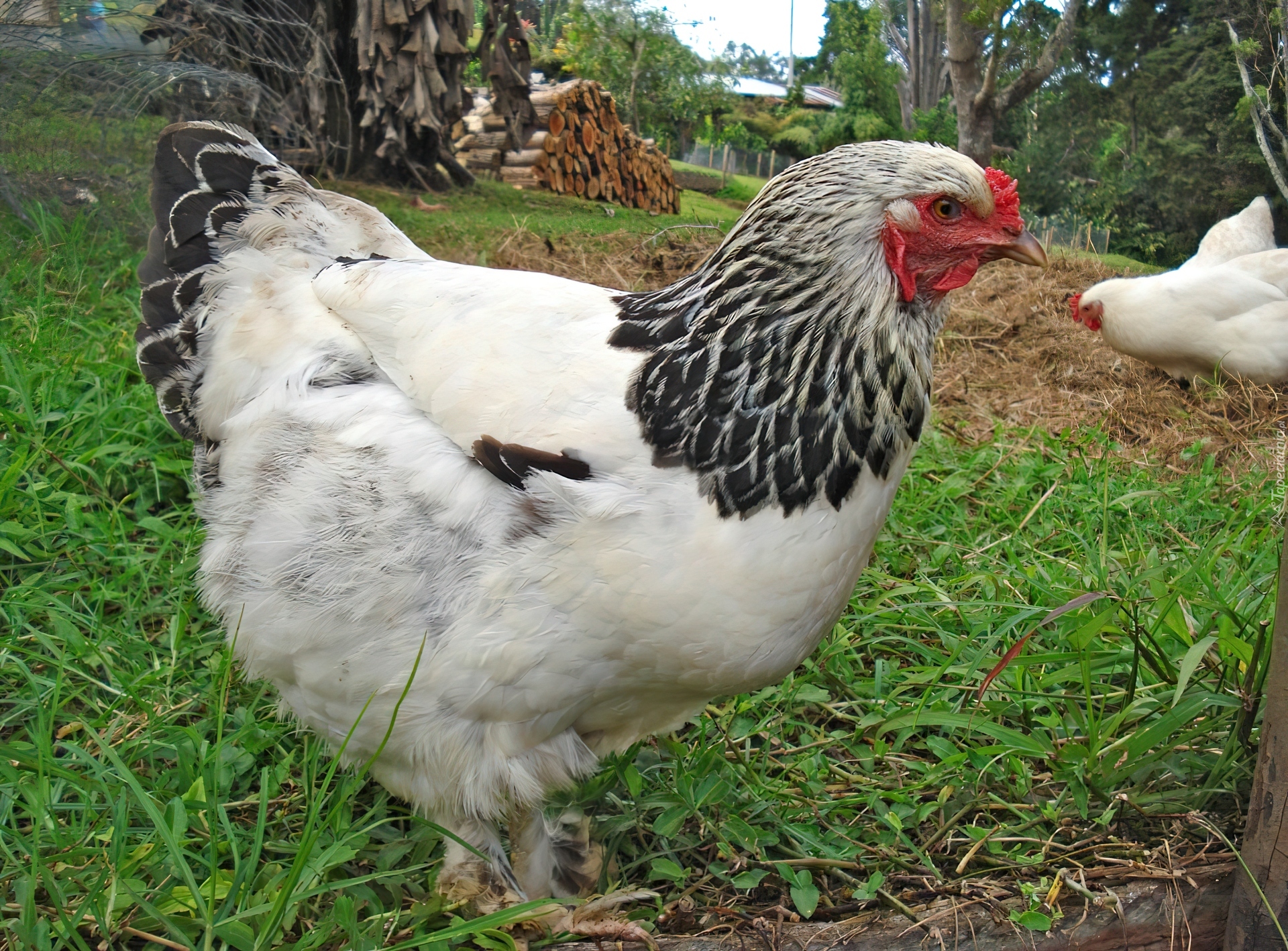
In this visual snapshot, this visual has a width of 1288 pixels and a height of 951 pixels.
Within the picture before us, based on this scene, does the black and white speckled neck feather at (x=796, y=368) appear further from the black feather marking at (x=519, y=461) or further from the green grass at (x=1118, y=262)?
the green grass at (x=1118, y=262)

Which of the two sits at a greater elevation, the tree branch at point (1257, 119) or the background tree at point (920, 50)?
the background tree at point (920, 50)

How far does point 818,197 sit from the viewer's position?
4.87 feet

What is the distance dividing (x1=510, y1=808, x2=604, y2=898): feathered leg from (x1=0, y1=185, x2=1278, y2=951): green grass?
0.23ft

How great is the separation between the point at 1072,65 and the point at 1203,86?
1.10 metres

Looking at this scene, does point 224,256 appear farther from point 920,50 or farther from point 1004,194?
point 920,50

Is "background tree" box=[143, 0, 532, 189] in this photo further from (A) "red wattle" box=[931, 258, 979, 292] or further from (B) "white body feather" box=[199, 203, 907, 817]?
(A) "red wattle" box=[931, 258, 979, 292]

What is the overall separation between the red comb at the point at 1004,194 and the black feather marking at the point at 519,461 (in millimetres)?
896

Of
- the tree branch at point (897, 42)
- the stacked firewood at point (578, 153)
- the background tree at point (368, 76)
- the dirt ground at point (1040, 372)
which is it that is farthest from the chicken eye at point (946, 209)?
the stacked firewood at point (578, 153)

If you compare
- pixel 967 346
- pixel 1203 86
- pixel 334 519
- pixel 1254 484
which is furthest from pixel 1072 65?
pixel 334 519

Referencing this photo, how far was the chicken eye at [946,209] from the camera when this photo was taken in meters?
1.50

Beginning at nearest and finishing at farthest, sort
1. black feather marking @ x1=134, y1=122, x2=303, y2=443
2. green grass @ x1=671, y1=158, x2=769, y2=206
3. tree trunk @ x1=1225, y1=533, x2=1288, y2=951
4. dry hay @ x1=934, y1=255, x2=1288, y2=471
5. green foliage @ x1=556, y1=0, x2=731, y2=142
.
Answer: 1. tree trunk @ x1=1225, y1=533, x2=1288, y2=951
2. black feather marking @ x1=134, y1=122, x2=303, y2=443
3. dry hay @ x1=934, y1=255, x2=1288, y2=471
4. green grass @ x1=671, y1=158, x2=769, y2=206
5. green foliage @ x1=556, y1=0, x2=731, y2=142

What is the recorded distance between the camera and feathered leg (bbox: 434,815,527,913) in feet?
5.52

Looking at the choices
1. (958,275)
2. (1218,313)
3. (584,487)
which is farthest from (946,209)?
(1218,313)

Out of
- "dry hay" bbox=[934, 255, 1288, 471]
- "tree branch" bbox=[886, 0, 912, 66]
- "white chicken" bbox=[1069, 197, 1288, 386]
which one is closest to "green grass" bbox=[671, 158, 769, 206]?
"tree branch" bbox=[886, 0, 912, 66]
